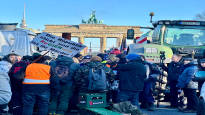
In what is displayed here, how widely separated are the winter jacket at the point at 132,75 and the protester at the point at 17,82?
7.46ft

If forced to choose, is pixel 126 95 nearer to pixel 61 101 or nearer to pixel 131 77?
pixel 131 77

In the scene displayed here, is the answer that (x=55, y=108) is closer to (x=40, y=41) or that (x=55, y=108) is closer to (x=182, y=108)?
(x=40, y=41)

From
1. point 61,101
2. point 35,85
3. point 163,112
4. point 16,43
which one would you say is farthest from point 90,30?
point 35,85

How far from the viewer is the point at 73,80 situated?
7.47 meters

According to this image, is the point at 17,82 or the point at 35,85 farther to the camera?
the point at 17,82

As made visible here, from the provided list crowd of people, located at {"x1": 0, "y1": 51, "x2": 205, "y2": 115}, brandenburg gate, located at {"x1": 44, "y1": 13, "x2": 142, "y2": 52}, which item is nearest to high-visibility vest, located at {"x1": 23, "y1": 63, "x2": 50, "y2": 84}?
crowd of people, located at {"x1": 0, "y1": 51, "x2": 205, "y2": 115}

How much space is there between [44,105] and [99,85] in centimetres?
133

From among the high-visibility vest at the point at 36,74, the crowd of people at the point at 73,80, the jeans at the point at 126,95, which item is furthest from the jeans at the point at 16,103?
the jeans at the point at 126,95

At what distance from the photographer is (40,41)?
305 inches

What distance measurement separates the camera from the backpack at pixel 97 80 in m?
7.18

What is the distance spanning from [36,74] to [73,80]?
1180 millimetres

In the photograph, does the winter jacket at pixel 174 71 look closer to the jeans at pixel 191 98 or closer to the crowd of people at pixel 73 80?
the crowd of people at pixel 73 80

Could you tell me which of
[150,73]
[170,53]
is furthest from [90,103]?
[170,53]

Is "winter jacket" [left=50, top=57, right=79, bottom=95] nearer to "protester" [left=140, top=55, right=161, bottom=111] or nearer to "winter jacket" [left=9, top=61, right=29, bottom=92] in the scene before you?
"winter jacket" [left=9, top=61, right=29, bottom=92]
